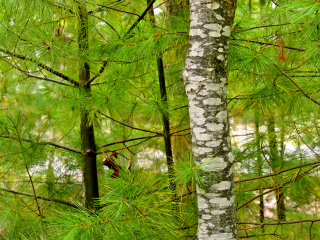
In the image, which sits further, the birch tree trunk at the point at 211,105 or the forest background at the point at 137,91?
the forest background at the point at 137,91

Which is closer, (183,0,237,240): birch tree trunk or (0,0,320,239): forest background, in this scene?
(183,0,237,240): birch tree trunk

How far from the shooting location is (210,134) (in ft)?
3.45

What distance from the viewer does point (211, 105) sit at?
3.44 feet

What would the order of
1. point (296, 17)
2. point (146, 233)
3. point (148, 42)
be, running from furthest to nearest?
point (148, 42) → point (146, 233) → point (296, 17)

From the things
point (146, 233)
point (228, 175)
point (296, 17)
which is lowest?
point (146, 233)

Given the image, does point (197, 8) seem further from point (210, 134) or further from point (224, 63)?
point (210, 134)

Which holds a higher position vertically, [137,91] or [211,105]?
[137,91]

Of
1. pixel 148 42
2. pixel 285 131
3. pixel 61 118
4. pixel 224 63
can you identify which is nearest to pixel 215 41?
pixel 224 63

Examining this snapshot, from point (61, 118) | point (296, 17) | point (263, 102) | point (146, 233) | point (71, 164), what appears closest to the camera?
point (296, 17)

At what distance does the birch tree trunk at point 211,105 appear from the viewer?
1039 millimetres

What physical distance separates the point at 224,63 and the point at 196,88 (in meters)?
0.13

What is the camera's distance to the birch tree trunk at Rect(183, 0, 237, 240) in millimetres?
1039

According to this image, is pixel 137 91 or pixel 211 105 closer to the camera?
pixel 211 105

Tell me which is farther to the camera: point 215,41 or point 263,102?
point 263,102
